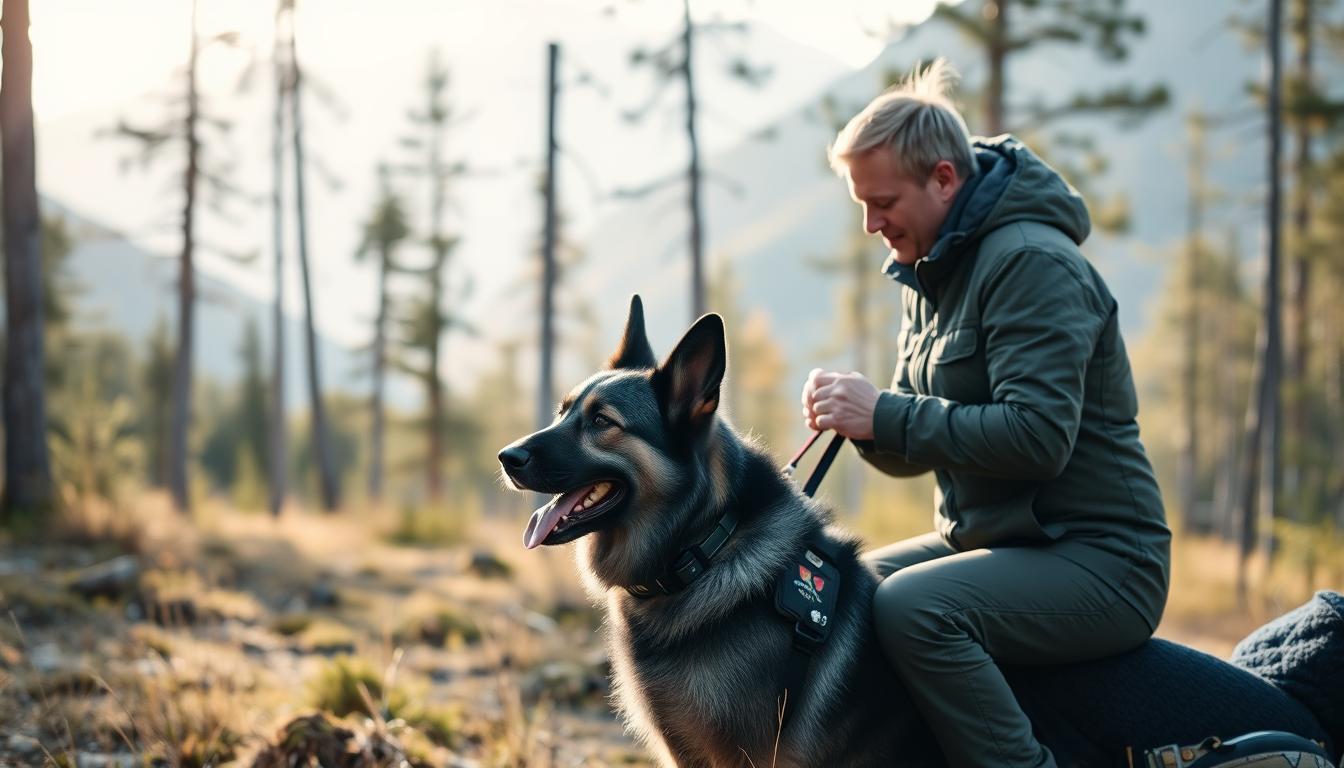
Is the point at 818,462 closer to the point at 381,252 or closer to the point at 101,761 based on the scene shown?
the point at 101,761

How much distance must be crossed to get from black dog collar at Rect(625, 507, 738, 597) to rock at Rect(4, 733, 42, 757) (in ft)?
10.3

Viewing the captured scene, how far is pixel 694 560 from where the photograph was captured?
3184mm

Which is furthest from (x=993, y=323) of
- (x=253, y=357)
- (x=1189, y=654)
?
(x=253, y=357)

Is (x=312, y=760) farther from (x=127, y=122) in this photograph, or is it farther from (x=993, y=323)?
(x=127, y=122)

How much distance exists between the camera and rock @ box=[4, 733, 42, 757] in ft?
13.9

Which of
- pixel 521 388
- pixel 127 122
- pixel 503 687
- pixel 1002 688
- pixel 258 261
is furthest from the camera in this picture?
pixel 521 388

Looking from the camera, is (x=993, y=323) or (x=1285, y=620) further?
(x=1285, y=620)

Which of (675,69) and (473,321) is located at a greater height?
(675,69)

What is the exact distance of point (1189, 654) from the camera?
10.4 feet

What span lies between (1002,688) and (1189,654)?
0.80m

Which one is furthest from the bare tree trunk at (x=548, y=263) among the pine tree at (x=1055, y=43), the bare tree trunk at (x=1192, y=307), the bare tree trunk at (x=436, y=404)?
the bare tree trunk at (x=1192, y=307)

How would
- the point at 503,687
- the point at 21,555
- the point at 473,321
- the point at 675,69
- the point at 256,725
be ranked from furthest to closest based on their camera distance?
1. the point at 473,321
2. the point at 675,69
3. the point at 21,555
4. the point at 503,687
5. the point at 256,725

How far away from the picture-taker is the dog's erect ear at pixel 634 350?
12.1 feet

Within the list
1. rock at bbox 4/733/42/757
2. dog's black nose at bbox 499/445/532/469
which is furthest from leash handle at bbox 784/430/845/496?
rock at bbox 4/733/42/757
